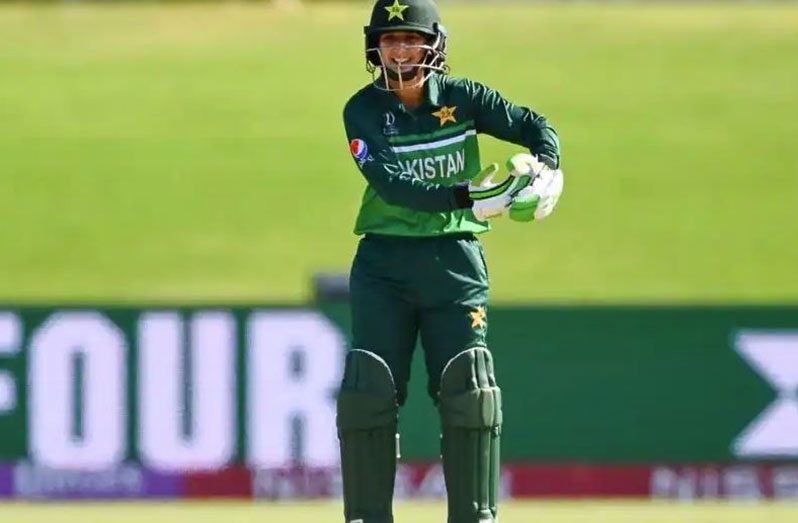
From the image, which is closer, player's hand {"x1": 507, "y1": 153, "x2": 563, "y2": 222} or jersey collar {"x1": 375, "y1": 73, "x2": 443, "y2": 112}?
player's hand {"x1": 507, "y1": 153, "x2": 563, "y2": 222}

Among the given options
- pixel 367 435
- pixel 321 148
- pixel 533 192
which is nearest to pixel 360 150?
pixel 533 192

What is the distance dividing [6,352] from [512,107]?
363 centimetres

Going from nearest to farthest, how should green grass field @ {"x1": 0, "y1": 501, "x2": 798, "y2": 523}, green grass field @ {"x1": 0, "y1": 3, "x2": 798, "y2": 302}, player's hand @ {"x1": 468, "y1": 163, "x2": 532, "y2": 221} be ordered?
player's hand @ {"x1": 468, "y1": 163, "x2": 532, "y2": 221}, green grass field @ {"x1": 0, "y1": 501, "x2": 798, "y2": 523}, green grass field @ {"x1": 0, "y1": 3, "x2": 798, "y2": 302}

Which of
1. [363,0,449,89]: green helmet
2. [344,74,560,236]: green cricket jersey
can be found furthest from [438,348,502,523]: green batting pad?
[363,0,449,89]: green helmet

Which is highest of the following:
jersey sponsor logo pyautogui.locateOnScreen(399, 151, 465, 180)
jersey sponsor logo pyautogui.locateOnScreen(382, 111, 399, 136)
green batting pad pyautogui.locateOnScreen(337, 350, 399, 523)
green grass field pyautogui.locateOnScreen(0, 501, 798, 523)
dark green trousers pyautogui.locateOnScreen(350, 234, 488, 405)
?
jersey sponsor logo pyautogui.locateOnScreen(382, 111, 399, 136)

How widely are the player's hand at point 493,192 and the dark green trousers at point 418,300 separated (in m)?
0.26

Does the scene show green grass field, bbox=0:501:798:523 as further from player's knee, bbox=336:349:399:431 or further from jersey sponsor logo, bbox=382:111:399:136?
jersey sponsor logo, bbox=382:111:399:136

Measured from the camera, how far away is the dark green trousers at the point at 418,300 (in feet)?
17.1

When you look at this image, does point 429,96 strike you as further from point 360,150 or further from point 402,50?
point 360,150

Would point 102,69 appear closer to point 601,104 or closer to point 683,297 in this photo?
point 601,104

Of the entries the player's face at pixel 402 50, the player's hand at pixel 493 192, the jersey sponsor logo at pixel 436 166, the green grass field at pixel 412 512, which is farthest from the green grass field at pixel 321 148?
the player's hand at pixel 493 192

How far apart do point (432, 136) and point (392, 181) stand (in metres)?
0.26

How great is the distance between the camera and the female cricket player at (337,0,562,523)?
5164mm

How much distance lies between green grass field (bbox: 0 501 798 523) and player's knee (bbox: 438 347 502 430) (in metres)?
2.04
